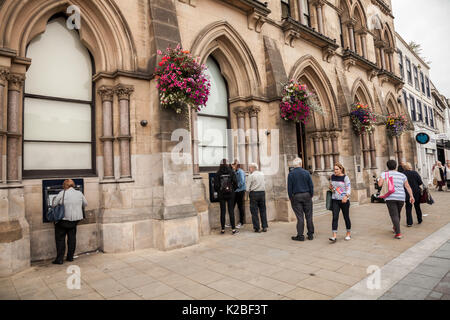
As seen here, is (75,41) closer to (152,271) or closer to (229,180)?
(229,180)

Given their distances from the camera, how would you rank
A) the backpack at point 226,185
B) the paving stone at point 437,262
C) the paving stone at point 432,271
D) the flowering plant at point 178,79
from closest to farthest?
the paving stone at point 432,271
the paving stone at point 437,262
the flowering plant at point 178,79
the backpack at point 226,185

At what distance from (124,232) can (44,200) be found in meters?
1.58

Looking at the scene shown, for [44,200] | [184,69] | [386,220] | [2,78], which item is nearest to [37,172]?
[44,200]

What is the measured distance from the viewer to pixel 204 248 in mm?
5707

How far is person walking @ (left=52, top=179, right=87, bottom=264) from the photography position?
4.95 m

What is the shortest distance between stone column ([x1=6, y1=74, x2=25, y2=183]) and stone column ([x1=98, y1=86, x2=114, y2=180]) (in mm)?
1455

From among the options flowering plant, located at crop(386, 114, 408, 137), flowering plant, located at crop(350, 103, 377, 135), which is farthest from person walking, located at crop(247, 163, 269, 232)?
flowering plant, located at crop(386, 114, 408, 137)

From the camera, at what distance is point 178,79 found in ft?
18.6

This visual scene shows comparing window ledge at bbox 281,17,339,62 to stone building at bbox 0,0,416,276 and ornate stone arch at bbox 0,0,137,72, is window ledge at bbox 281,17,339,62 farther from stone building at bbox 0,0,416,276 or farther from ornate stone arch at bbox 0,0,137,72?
ornate stone arch at bbox 0,0,137,72

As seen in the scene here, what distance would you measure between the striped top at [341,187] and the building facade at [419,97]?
14627 millimetres

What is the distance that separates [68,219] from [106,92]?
8.93 feet

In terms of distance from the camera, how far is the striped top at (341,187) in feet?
19.4

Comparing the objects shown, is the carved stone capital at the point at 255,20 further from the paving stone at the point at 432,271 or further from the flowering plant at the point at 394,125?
the flowering plant at the point at 394,125

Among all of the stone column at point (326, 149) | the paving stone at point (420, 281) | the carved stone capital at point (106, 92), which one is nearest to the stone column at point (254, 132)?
the carved stone capital at point (106, 92)
